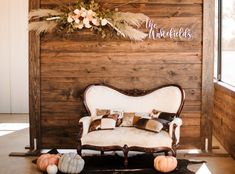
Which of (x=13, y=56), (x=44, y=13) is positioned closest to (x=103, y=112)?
(x=44, y=13)

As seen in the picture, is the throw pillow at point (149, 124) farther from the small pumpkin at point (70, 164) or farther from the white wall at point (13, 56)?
the white wall at point (13, 56)

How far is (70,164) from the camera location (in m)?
4.35

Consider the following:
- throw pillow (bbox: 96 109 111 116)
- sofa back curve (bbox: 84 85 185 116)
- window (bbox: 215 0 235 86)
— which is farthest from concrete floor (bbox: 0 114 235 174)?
window (bbox: 215 0 235 86)

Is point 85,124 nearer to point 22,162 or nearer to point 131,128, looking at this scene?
point 131,128

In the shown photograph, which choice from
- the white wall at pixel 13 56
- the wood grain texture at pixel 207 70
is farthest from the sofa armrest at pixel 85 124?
the white wall at pixel 13 56

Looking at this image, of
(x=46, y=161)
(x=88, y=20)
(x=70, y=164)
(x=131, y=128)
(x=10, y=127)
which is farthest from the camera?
(x=10, y=127)

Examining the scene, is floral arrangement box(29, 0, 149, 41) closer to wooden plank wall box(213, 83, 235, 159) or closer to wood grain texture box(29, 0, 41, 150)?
wood grain texture box(29, 0, 41, 150)

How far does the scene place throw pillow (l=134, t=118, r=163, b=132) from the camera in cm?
473

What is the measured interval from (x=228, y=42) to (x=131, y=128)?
2.09 m

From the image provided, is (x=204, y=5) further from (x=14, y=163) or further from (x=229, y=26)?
(x=14, y=163)

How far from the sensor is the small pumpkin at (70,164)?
4.36 meters

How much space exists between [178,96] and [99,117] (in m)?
0.95

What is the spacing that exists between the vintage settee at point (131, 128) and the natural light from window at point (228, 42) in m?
1.14

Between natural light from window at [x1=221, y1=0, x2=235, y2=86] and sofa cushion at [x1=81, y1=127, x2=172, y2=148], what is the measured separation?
1654 millimetres
